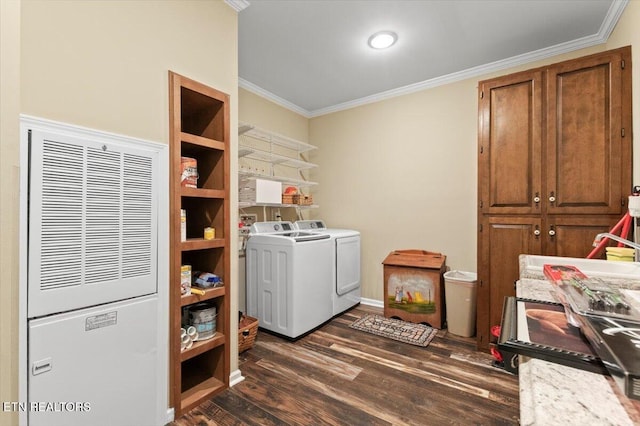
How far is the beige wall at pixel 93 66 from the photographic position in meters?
0.99

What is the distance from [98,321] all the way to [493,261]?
8.69 feet

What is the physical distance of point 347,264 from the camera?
3.30 m

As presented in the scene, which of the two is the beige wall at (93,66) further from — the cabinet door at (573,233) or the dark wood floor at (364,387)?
the cabinet door at (573,233)

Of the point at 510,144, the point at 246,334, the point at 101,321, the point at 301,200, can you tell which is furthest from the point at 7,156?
the point at 510,144

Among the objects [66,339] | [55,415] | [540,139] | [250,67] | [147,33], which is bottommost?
[55,415]

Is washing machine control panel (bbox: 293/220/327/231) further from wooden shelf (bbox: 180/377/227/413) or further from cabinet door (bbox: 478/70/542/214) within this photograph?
cabinet door (bbox: 478/70/542/214)

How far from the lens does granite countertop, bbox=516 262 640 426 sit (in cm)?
45

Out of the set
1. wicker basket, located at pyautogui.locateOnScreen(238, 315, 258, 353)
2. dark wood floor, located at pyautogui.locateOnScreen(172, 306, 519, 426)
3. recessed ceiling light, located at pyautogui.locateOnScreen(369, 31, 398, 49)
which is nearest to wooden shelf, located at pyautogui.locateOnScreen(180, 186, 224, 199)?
wicker basket, located at pyautogui.locateOnScreen(238, 315, 258, 353)

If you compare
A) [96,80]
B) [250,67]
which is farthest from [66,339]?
[250,67]

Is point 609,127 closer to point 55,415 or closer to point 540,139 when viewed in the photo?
point 540,139

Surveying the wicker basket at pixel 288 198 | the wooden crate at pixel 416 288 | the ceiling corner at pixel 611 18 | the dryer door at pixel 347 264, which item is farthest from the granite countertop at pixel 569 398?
the wicker basket at pixel 288 198

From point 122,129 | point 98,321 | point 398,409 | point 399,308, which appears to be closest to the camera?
point 98,321

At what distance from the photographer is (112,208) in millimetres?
1334

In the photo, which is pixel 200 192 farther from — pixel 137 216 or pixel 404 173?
pixel 404 173
